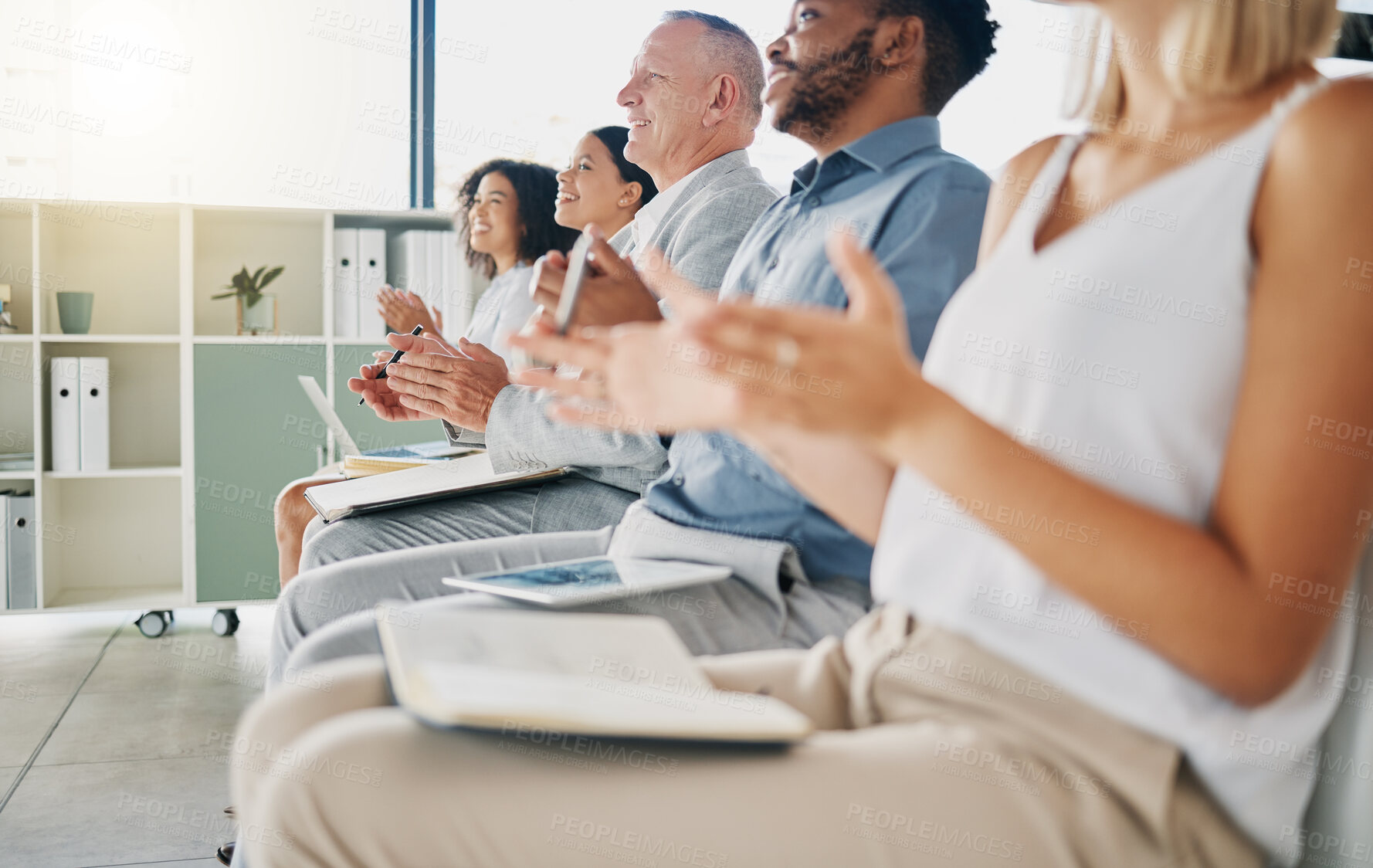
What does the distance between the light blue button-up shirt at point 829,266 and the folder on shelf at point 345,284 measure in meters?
2.24

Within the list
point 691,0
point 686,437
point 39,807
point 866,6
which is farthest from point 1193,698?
point 691,0

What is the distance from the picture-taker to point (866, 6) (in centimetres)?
148

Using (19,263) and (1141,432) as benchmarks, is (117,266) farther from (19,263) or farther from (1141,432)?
(1141,432)

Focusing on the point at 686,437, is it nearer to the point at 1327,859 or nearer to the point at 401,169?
the point at 1327,859

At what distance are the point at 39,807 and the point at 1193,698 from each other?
6.82 ft

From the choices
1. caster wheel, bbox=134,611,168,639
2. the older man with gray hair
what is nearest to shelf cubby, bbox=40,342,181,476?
caster wheel, bbox=134,611,168,639

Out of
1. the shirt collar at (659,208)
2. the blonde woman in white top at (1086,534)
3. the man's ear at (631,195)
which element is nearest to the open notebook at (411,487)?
the shirt collar at (659,208)

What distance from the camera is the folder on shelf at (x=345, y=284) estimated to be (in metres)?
3.41

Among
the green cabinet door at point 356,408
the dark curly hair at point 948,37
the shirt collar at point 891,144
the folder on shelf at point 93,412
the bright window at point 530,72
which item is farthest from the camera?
the bright window at point 530,72

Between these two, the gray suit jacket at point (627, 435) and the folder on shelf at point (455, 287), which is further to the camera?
the folder on shelf at point (455, 287)

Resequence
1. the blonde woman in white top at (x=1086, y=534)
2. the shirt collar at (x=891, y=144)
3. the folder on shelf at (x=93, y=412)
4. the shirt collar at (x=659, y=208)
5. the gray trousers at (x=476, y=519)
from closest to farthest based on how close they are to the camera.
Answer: the blonde woman in white top at (x=1086, y=534), the shirt collar at (x=891, y=144), the gray trousers at (x=476, y=519), the shirt collar at (x=659, y=208), the folder on shelf at (x=93, y=412)

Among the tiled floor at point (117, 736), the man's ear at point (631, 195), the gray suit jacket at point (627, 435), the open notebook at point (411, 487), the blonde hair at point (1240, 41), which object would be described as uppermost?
the man's ear at point (631, 195)

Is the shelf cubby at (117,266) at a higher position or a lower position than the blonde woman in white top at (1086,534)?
higher

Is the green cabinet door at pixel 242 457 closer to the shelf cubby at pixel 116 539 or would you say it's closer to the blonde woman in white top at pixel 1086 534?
the shelf cubby at pixel 116 539
